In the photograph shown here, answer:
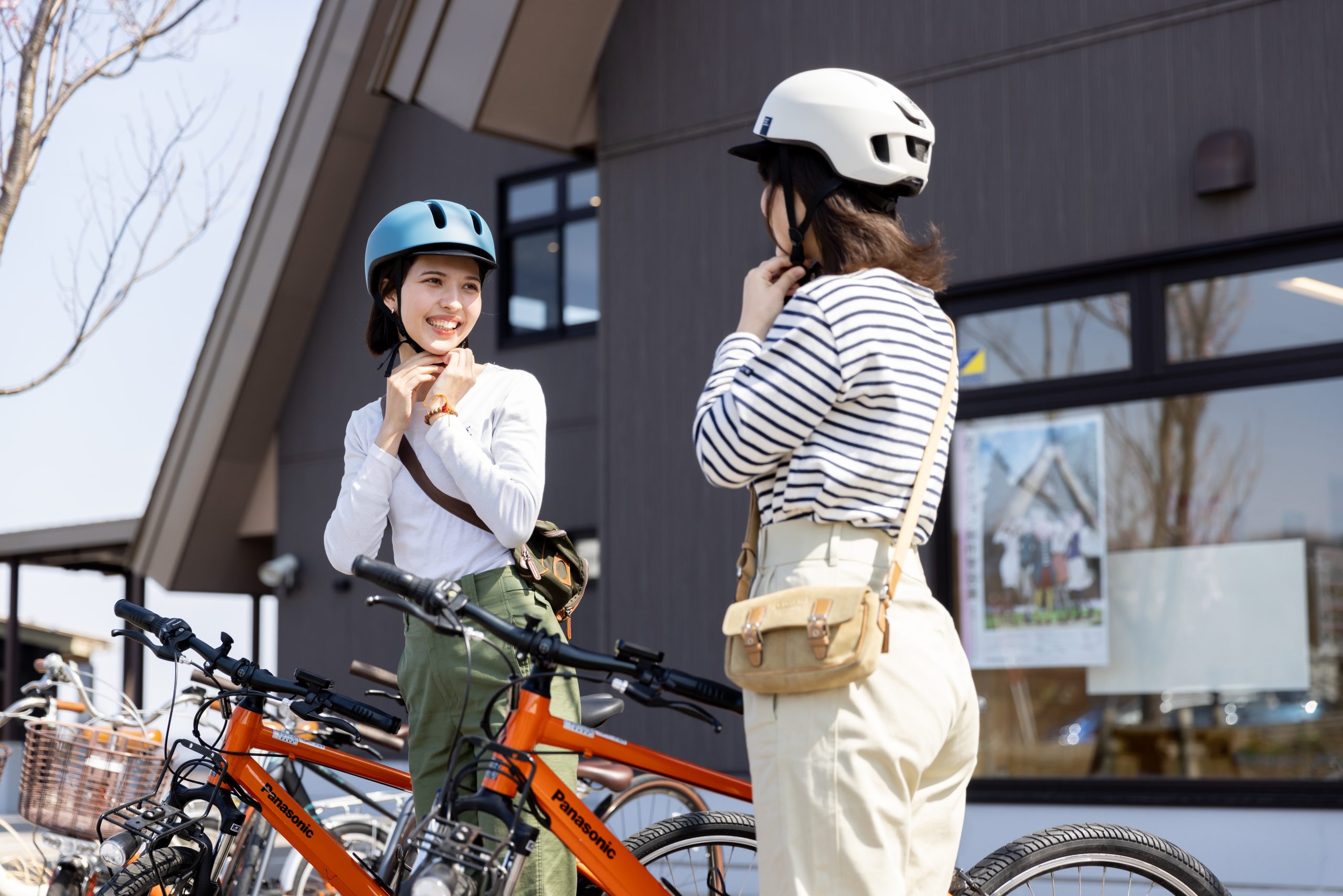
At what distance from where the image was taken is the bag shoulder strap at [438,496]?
2750mm

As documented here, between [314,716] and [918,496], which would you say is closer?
[918,496]

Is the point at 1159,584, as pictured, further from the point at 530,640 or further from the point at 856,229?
the point at 530,640

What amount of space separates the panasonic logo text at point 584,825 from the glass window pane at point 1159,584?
197 inches

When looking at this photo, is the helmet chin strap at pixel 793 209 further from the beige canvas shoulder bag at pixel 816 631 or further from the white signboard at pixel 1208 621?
the white signboard at pixel 1208 621

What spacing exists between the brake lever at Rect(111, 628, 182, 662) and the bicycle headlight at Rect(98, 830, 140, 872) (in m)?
0.36

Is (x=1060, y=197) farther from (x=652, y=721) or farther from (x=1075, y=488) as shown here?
(x=652, y=721)

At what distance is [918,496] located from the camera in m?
2.14

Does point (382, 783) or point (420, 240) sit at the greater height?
point (420, 240)

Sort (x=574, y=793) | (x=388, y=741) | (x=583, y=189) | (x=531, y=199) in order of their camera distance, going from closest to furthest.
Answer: (x=574, y=793) → (x=388, y=741) → (x=583, y=189) → (x=531, y=199)

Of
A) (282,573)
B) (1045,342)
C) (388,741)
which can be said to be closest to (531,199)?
(282,573)

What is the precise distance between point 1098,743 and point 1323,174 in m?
2.90

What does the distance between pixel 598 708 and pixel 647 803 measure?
2383 millimetres

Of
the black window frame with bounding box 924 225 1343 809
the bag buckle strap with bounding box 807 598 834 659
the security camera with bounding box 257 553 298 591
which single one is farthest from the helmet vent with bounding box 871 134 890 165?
the security camera with bounding box 257 553 298 591

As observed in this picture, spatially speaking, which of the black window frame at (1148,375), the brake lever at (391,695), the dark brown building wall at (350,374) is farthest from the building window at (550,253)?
the brake lever at (391,695)
